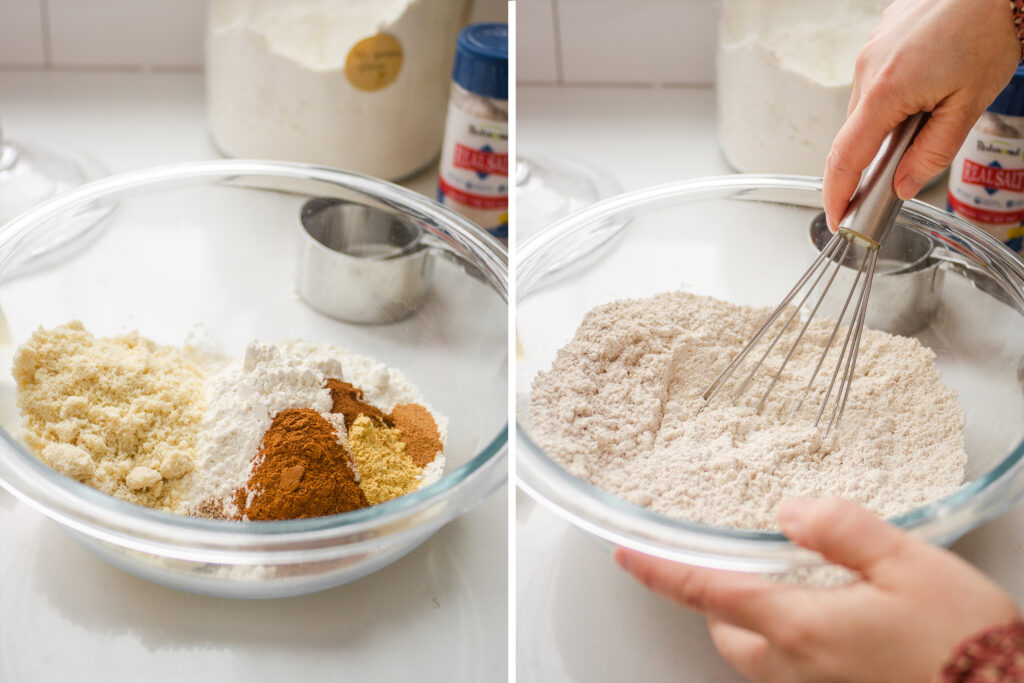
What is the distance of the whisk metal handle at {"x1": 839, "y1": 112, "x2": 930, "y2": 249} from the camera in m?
0.57

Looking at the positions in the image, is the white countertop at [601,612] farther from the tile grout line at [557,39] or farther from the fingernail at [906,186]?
the tile grout line at [557,39]

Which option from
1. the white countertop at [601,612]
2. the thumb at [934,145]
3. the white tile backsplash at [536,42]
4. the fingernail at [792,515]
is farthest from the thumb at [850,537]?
the white tile backsplash at [536,42]

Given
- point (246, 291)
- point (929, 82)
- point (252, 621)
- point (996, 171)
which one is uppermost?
point (929, 82)

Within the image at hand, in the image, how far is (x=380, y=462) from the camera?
0.62 meters

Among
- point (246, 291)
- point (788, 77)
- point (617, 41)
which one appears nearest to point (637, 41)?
point (617, 41)

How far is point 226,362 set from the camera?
730mm

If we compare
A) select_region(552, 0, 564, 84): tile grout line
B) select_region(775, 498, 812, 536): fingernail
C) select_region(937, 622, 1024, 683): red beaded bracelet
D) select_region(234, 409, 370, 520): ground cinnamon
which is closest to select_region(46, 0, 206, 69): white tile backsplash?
select_region(552, 0, 564, 84): tile grout line

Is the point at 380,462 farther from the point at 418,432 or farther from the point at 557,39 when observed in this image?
the point at 557,39

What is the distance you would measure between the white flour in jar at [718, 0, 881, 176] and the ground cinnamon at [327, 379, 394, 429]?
1.57 ft

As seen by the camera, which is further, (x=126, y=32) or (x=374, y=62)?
(x=126, y=32)

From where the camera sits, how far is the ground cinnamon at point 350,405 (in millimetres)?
639

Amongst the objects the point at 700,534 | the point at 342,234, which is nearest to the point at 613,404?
the point at 700,534

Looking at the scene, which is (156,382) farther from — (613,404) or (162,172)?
(613,404)

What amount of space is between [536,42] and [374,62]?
1.04 feet
